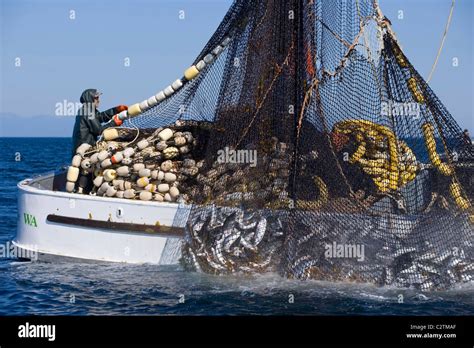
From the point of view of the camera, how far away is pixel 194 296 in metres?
12.9

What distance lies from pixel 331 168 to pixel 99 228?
14.7ft

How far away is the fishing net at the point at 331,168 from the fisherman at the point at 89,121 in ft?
10.3

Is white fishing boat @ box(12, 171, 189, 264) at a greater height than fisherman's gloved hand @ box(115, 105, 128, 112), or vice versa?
fisherman's gloved hand @ box(115, 105, 128, 112)

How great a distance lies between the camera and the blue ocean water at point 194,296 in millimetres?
12195

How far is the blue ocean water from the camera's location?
480 inches

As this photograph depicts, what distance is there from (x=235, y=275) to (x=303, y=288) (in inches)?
52.9

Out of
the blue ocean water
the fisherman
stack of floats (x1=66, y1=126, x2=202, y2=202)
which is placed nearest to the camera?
the blue ocean water

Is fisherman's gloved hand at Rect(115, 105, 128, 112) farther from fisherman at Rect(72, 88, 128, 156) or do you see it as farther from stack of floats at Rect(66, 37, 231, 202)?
stack of floats at Rect(66, 37, 231, 202)

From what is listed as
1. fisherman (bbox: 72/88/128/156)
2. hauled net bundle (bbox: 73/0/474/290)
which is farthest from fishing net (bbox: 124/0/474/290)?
fisherman (bbox: 72/88/128/156)

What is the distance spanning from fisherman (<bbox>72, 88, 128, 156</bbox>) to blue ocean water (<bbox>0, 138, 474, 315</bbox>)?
310cm

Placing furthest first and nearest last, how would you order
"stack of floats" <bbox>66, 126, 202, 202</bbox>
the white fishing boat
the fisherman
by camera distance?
1. the fisherman
2. "stack of floats" <bbox>66, 126, 202, 202</bbox>
3. the white fishing boat

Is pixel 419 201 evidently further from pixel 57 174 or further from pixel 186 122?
pixel 57 174

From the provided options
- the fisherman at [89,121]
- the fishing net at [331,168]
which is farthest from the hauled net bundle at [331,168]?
the fisherman at [89,121]

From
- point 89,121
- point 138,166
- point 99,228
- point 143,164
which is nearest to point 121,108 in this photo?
point 89,121
